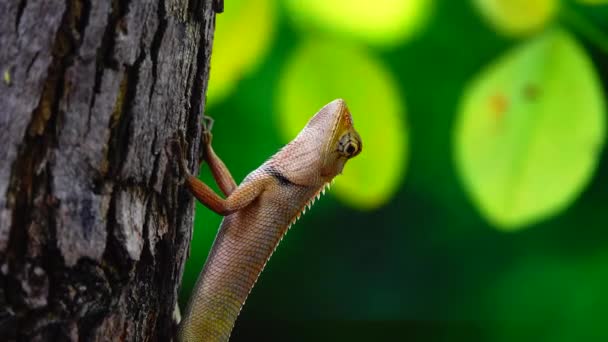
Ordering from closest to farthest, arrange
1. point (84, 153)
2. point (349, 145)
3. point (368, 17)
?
1. point (84, 153)
2. point (349, 145)
3. point (368, 17)

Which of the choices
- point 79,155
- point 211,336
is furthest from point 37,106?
point 211,336

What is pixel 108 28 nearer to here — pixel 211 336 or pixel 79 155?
pixel 79 155

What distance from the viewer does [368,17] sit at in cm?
212

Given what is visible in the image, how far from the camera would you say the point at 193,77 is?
119cm

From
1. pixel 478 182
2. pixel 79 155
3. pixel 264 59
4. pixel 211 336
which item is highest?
pixel 264 59

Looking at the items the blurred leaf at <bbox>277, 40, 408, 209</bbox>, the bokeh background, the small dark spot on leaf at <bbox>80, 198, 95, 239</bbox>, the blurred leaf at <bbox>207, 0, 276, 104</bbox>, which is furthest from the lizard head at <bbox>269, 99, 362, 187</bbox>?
the small dark spot on leaf at <bbox>80, 198, 95, 239</bbox>

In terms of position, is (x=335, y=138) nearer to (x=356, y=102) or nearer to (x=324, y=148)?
(x=324, y=148)

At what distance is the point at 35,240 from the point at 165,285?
1.05 ft

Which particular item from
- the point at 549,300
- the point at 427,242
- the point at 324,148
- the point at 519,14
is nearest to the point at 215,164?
the point at 324,148

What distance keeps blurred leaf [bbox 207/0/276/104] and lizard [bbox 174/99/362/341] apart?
0.75 feet

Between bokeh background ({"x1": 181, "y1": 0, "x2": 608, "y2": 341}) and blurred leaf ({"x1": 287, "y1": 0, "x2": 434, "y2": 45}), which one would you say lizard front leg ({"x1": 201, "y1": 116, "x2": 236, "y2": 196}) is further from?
bokeh background ({"x1": 181, "y1": 0, "x2": 608, "y2": 341})

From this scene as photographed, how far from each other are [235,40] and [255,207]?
0.41m

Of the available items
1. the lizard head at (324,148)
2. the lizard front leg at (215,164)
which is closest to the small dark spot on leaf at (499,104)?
the lizard head at (324,148)

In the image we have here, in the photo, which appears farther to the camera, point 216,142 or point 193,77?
point 216,142
